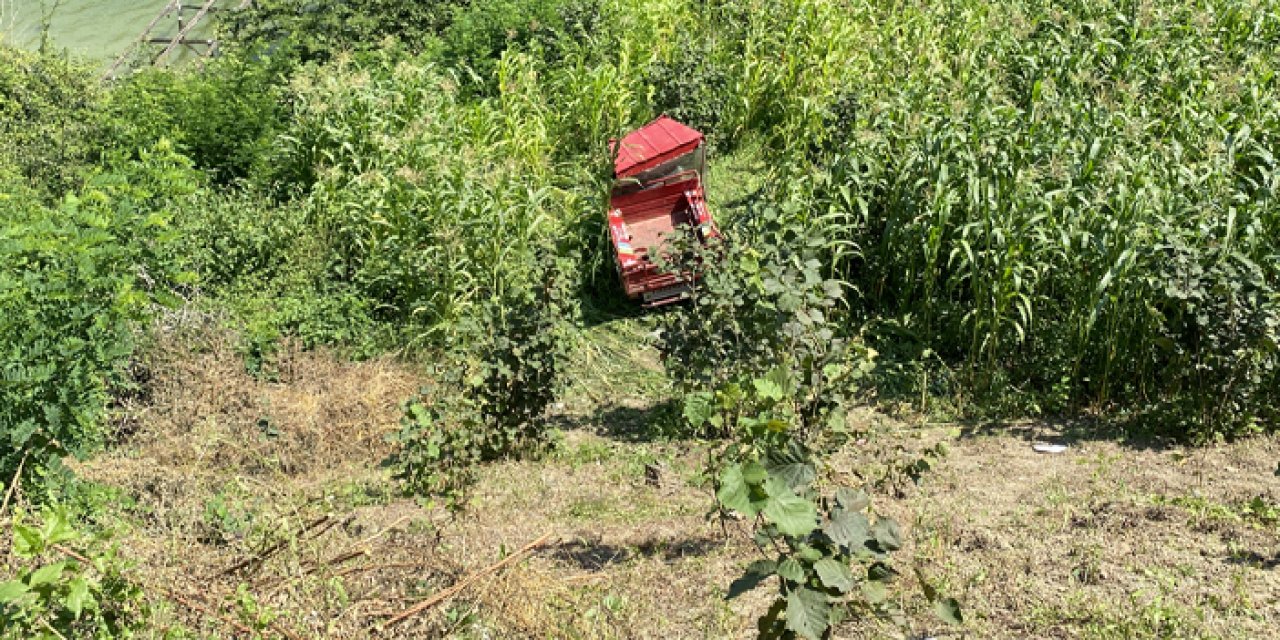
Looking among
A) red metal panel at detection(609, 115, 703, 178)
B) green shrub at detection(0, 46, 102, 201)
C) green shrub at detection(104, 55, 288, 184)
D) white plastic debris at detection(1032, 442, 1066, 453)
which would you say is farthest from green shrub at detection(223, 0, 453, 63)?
white plastic debris at detection(1032, 442, 1066, 453)

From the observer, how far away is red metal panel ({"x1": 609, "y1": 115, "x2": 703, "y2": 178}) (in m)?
8.61

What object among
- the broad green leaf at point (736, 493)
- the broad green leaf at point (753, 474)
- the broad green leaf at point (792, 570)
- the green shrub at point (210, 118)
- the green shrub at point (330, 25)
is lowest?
the broad green leaf at point (792, 570)

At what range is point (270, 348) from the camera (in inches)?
292

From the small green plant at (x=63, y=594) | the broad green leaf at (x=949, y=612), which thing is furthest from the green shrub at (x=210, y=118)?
the broad green leaf at (x=949, y=612)

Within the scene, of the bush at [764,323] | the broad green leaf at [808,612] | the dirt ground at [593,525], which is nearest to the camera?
the broad green leaf at [808,612]

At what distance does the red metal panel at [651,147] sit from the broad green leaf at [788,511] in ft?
17.2

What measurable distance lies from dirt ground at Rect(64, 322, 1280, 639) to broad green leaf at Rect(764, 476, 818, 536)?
45.7 inches

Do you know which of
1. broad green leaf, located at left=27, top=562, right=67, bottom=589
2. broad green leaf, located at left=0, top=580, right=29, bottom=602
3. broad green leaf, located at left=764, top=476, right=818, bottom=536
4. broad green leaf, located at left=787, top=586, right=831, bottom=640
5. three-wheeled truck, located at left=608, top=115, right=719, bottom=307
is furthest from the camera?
three-wheeled truck, located at left=608, top=115, right=719, bottom=307

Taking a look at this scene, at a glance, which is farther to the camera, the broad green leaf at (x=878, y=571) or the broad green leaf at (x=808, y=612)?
Result: the broad green leaf at (x=878, y=571)

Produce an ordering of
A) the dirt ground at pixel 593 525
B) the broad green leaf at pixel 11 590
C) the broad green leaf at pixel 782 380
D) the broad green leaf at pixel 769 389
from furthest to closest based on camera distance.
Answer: the dirt ground at pixel 593 525, the broad green leaf at pixel 782 380, the broad green leaf at pixel 769 389, the broad green leaf at pixel 11 590

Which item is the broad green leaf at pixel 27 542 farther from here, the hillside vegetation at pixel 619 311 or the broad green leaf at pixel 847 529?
the broad green leaf at pixel 847 529

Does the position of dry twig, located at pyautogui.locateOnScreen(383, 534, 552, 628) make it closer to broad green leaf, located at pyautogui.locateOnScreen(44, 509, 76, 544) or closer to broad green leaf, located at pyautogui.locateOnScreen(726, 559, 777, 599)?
broad green leaf, located at pyautogui.locateOnScreen(726, 559, 777, 599)

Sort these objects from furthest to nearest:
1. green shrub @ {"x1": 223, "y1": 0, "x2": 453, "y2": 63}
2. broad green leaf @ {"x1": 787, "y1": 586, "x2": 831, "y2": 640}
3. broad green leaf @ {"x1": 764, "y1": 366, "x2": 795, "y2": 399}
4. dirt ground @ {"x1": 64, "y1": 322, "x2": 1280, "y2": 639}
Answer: green shrub @ {"x1": 223, "y1": 0, "x2": 453, "y2": 63} → dirt ground @ {"x1": 64, "y1": 322, "x2": 1280, "y2": 639} → broad green leaf @ {"x1": 764, "y1": 366, "x2": 795, "y2": 399} → broad green leaf @ {"x1": 787, "y1": 586, "x2": 831, "y2": 640}

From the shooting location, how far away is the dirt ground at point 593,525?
14.7 ft
